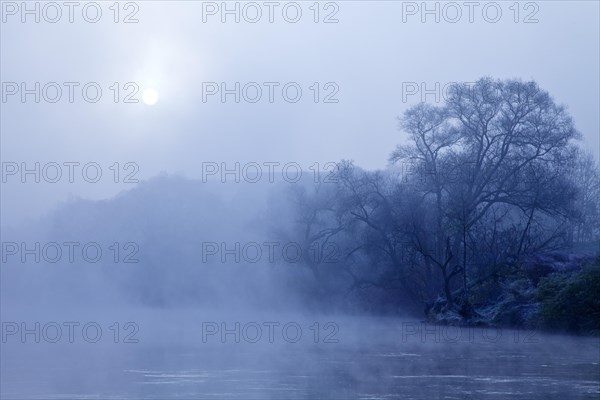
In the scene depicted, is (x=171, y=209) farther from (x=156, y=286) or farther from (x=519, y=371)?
(x=519, y=371)

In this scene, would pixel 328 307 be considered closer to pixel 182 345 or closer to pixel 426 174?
pixel 426 174

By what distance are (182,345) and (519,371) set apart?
9.25m

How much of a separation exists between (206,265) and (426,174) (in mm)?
13461

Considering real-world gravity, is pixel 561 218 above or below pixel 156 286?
above

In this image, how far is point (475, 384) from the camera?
15.2 metres

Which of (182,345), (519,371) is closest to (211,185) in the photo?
(182,345)

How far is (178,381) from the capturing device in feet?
50.3

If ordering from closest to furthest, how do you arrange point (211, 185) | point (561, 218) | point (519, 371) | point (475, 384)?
point (475, 384)
point (519, 371)
point (561, 218)
point (211, 185)

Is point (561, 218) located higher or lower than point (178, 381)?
higher

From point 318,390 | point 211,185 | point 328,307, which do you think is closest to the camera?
point 318,390

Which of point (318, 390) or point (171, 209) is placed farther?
point (171, 209)

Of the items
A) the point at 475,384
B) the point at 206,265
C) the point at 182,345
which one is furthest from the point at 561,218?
the point at 475,384

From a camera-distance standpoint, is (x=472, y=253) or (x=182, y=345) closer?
(x=182, y=345)

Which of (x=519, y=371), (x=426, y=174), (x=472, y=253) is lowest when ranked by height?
(x=519, y=371)
